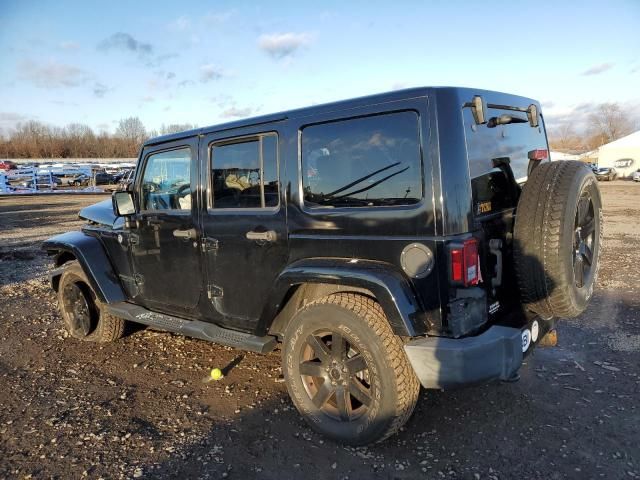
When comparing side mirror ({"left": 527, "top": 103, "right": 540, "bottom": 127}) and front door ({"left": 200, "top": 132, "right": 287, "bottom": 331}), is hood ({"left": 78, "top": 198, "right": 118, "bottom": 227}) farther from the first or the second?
Result: side mirror ({"left": 527, "top": 103, "right": 540, "bottom": 127})

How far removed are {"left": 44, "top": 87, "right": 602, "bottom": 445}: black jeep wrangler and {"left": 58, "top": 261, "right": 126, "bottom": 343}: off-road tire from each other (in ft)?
4.38

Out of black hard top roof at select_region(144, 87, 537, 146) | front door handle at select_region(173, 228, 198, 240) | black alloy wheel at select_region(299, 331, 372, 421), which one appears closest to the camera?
black hard top roof at select_region(144, 87, 537, 146)

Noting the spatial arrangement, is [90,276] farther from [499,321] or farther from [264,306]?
[499,321]

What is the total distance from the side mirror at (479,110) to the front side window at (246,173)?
51.4 inches

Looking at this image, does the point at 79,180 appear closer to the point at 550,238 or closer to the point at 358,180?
the point at 358,180

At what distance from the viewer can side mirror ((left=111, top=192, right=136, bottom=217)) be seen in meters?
4.21

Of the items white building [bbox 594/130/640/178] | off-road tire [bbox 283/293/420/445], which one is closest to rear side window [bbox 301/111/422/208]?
off-road tire [bbox 283/293/420/445]

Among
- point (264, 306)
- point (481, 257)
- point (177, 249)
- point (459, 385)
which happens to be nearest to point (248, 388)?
point (264, 306)

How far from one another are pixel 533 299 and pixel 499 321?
0.80 feet

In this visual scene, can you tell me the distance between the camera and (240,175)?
11.6 feet

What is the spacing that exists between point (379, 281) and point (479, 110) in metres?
1.13

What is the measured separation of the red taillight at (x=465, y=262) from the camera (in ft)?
8.32

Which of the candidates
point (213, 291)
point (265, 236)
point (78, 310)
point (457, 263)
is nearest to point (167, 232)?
point (213, 291)

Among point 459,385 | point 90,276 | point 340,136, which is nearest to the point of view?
point 459,385
